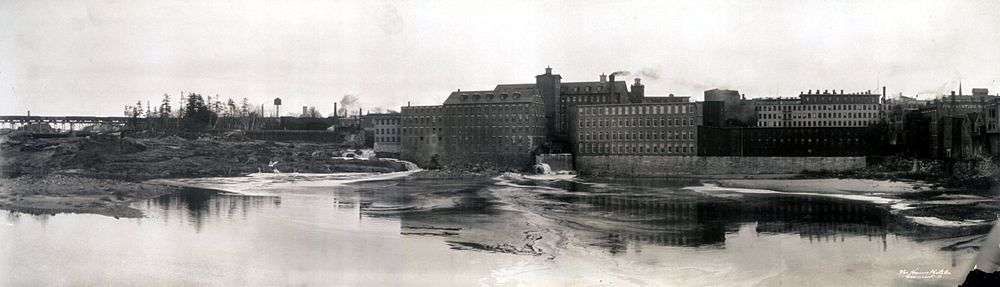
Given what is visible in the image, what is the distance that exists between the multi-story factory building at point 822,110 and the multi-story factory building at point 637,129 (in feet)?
117

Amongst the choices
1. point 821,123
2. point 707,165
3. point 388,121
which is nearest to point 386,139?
point 388,121

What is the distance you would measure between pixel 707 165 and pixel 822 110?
139 ft

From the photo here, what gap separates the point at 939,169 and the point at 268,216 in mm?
47611

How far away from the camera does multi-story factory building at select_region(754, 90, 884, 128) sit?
296 feet

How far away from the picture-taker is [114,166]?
41969 mm

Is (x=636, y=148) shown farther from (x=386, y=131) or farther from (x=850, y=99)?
(x=850, y=99)

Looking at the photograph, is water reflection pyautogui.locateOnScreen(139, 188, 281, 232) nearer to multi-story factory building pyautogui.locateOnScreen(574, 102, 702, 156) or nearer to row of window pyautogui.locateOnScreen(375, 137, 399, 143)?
multi-story factory building pyautogui.locateOnScreen(574, 102, 702, 156)

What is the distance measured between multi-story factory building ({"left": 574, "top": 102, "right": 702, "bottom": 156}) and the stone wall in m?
0.81

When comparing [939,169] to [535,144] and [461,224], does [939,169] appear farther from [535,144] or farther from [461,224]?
[461,224]

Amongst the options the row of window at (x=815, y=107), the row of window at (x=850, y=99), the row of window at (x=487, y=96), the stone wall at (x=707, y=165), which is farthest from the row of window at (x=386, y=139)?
the row of window at (x=850, y=99)

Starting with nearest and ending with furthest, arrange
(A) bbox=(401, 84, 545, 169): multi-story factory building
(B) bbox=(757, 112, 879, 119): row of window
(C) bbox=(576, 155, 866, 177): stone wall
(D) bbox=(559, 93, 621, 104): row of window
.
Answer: (C) bbox=(576, 155, 866, 177): stone wall < (A) bbox=(401, 84, 545, 169): multi-story factory building < (D) bbox=(559, 93, 621, 104): row of window < (B) bbox=(757, 112, 879, 119): row of window

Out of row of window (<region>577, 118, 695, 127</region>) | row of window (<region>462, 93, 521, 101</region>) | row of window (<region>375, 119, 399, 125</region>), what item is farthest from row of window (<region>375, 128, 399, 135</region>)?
row of window (<region>577, 118, 695, 127</region>)

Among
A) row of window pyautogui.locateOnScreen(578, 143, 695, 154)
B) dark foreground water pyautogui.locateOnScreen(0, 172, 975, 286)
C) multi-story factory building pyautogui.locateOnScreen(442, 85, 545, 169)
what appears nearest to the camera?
dark foreground water pyautogui.locateOnScreen(0, 172, 975, 286)

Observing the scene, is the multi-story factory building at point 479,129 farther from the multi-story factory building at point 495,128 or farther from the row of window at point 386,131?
the row of window at point 386,131
